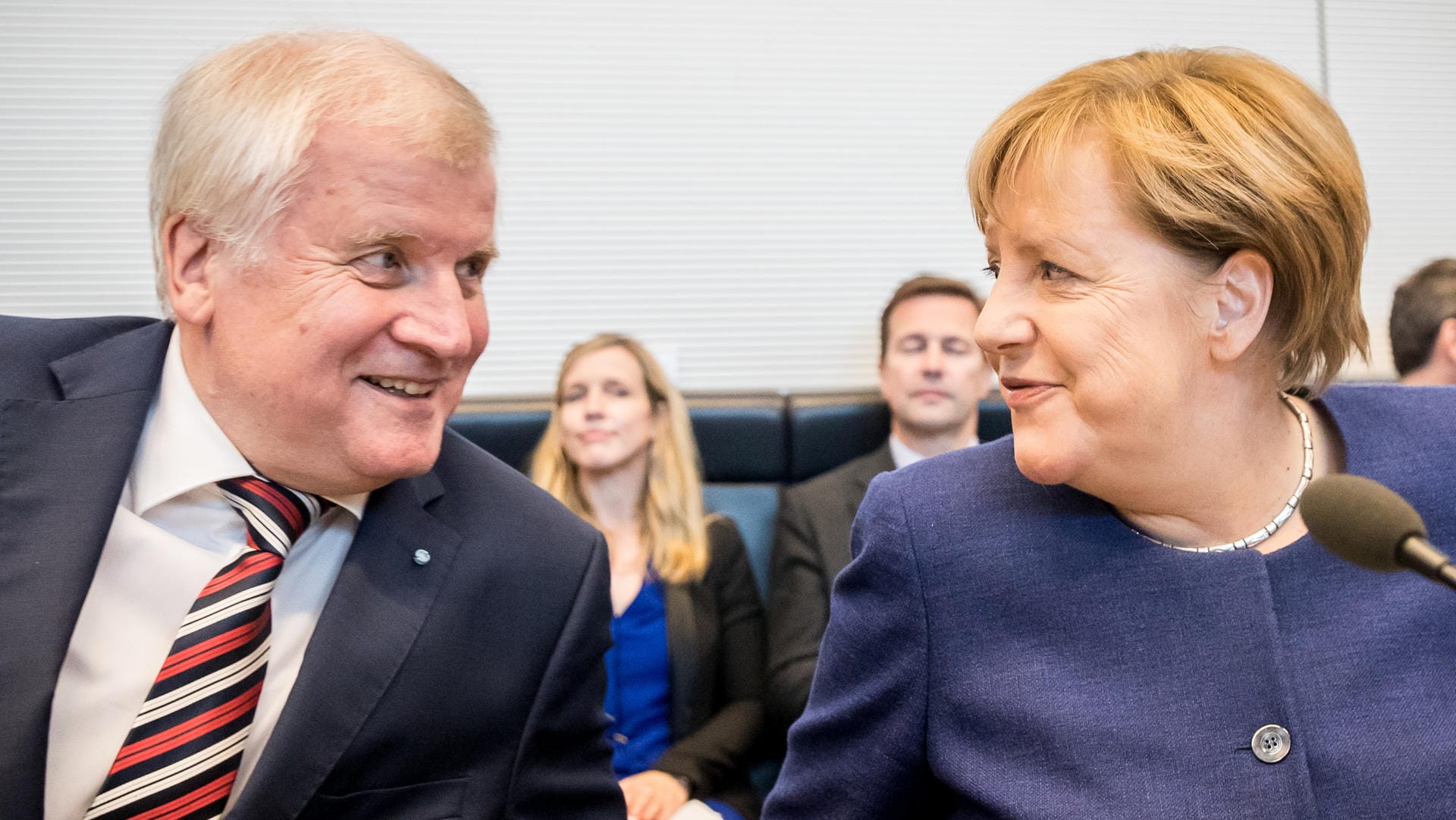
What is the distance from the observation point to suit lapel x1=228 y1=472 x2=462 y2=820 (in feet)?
3.47

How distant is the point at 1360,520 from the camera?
0.73 metres

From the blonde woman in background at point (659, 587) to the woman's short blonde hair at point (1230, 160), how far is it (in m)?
1.64

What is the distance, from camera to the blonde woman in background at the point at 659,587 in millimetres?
2465

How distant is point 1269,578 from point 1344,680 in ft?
0.35

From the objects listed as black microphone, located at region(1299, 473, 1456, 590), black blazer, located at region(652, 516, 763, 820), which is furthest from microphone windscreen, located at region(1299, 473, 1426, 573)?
black blazer, located at region(652, 516, 763, 820)

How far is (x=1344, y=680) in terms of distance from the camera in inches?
39.7

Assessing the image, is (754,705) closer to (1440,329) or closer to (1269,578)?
(1269,578)

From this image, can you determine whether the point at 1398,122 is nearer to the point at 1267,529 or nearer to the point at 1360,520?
the point at 1267,529

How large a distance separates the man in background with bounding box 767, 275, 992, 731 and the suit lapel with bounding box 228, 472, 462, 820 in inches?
58.2

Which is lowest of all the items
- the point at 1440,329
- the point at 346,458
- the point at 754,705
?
the point at 754,705

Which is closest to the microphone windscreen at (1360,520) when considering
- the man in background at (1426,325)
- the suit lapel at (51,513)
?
the suit lapel at (51,513)

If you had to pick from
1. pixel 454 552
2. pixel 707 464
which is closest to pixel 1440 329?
pixel 707 464

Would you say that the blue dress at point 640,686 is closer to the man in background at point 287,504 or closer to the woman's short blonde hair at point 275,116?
the man in background at point 287,504

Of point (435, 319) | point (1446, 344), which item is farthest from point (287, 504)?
point (1446, 344)
